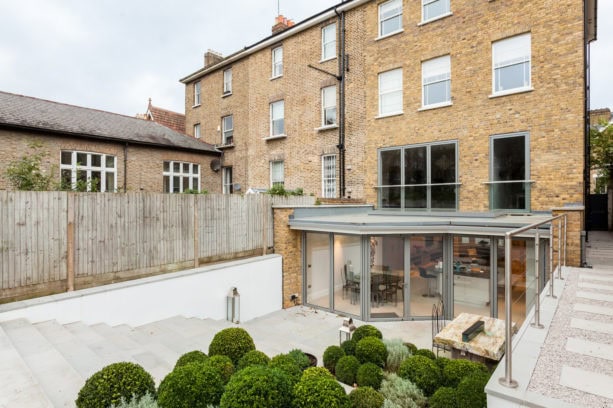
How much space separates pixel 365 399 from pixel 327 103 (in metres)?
12.6

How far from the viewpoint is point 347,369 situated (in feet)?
16.0

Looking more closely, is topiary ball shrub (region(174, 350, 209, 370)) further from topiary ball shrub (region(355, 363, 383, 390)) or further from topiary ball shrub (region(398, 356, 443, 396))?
topiary ball shrub (region(398, 356, 443, 396))

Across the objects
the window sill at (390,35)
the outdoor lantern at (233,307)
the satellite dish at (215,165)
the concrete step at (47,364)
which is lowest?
the outdoor lantern at (233,307)

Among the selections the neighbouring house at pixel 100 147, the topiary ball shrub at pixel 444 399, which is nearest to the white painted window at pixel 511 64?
the topiary ball shrub at pixel 444 399

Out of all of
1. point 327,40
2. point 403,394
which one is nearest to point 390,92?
point 327,40

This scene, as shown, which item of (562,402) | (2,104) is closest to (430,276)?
(562,402)

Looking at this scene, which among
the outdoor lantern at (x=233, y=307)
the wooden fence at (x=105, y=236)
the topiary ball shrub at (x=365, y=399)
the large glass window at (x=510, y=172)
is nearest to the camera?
the topiary ball shrub at (x=365, y=399)

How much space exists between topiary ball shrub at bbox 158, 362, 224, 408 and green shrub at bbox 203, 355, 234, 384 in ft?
1.34

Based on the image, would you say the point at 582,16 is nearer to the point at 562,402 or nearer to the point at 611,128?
the point at 611,128

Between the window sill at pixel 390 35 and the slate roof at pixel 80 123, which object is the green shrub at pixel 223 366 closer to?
the slate roof at pixel 80 123

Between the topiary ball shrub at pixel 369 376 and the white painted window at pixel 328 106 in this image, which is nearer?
the topiary ball shrub at pixel 369 376

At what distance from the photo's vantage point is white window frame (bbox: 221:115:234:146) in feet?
60.1

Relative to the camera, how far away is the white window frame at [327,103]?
14.2m

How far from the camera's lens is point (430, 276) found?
8.75m
